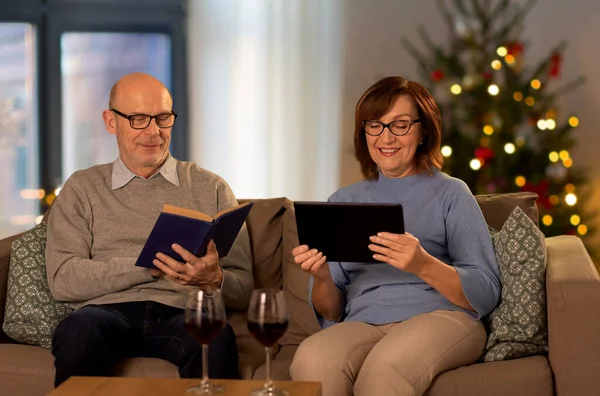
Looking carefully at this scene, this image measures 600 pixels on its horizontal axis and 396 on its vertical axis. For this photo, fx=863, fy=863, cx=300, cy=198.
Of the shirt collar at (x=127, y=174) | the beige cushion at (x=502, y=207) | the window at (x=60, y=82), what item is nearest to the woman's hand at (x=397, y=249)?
the beige cushion at (x=502, y=207)

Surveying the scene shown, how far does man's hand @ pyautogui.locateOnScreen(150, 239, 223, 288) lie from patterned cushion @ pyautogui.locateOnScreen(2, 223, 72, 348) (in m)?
0.46

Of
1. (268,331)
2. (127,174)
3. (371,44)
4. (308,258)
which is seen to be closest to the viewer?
(268,331)

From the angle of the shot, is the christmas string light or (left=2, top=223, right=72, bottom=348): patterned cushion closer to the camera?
(left=2, top=223, right=72, bottom=348): patterned cushion

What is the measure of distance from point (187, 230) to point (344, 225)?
1.34ft

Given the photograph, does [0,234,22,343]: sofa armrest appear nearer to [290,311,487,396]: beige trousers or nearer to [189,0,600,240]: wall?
[290,311,487,396]: beige trousers

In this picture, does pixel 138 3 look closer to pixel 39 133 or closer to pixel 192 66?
pixel 192 66

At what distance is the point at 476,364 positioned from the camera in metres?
2.26

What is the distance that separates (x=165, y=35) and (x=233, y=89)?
0.63 m

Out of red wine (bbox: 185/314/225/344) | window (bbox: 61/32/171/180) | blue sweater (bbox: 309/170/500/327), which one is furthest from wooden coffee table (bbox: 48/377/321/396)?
window (bbox: 61/32/171/180)

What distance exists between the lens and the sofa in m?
2.19

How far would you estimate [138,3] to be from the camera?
17.3 feet

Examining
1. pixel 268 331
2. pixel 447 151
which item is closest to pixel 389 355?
pixel 268 331

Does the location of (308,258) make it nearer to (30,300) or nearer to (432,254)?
(432,254)

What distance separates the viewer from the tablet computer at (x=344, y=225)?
6.90 feet
